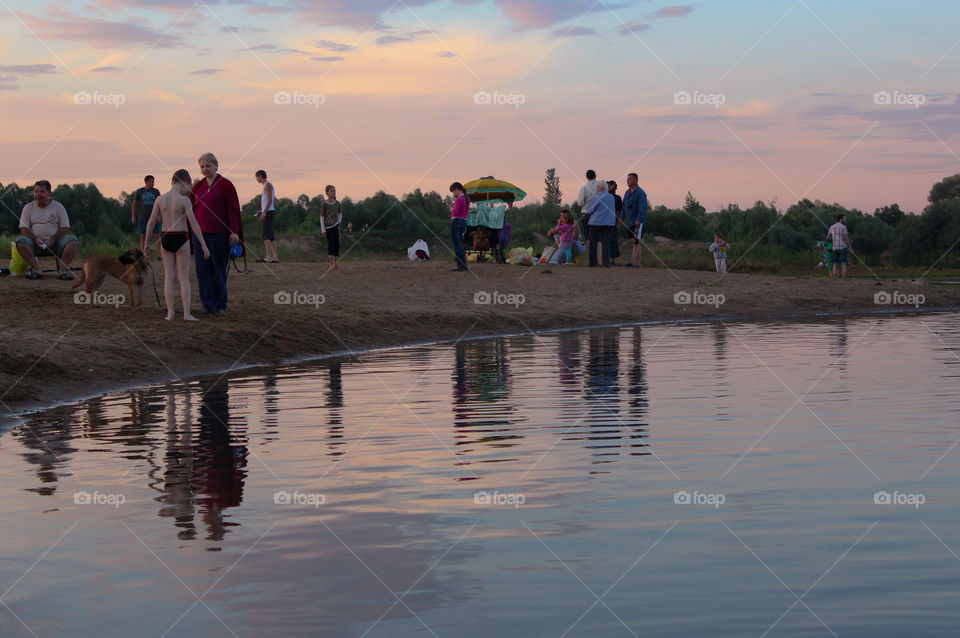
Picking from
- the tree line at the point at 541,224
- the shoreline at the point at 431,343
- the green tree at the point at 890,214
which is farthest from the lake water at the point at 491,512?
the green tree at the point at 890,214

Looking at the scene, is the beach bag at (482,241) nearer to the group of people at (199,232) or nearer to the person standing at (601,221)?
the person standing at (601,221)

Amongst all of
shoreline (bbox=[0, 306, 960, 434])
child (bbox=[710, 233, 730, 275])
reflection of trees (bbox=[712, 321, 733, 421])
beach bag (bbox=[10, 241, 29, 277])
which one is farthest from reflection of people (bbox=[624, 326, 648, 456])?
child (bbox=[710, 233, 730, 275])

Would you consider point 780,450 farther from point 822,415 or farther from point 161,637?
point 161,637

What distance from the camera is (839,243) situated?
3469cm

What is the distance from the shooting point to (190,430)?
9.82 meters

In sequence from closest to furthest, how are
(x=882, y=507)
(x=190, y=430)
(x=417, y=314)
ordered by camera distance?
(x=882, y=507)
(x=190, y=430)
(x=417, y=314)

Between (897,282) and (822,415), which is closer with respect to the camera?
(822,415)

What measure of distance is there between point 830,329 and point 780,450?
45.3 feet

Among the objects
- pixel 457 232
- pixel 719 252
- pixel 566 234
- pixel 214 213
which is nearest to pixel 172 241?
pixel 214 213

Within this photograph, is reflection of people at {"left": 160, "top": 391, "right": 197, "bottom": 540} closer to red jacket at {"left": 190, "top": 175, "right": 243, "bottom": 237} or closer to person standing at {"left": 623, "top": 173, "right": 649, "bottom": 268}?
red jacket at {"left": 190, "top": 175, "right": 243, "bottom": 237}

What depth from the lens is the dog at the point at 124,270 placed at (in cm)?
1772

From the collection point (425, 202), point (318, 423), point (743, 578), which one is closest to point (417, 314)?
point (318, 423)

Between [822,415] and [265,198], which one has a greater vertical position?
[265,198]

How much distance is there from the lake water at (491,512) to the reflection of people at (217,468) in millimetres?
31
